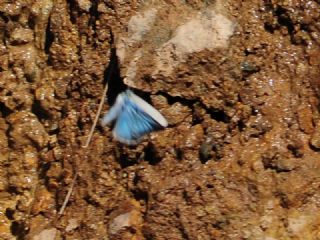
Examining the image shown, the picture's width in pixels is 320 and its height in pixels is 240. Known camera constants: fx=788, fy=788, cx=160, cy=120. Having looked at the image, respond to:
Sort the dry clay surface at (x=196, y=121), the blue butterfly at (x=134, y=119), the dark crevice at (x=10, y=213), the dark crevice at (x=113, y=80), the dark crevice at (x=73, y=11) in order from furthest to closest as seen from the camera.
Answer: the dark crevice at (x=10, y=213)
the dark crevice at (x=73, y=11)
the dark crevice at (x=113, y=80)
the blue butterfly at (x=134, y=119)
the dry clay surface at (x=196, y=121)

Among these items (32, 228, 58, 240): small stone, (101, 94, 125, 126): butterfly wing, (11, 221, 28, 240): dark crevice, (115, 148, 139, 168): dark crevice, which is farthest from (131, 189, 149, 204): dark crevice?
(11, 221, 28, 240): dark crevice

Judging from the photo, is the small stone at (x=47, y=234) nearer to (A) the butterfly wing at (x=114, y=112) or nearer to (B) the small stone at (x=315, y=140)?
(A) the butterfly wing at (x=114, y=112)

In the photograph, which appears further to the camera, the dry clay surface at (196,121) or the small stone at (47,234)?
the small stone at (47,234)

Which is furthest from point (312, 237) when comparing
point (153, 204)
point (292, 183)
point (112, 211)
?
point (112, 211)

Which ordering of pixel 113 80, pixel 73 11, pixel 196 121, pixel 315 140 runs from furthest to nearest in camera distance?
pixel 73 11 → pixel 113 80 → pixel 196 121 → pixel 315 140

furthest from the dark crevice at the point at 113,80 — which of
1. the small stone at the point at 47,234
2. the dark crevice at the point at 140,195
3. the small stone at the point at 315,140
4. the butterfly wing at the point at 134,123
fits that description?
the small stone at the point at 315,140

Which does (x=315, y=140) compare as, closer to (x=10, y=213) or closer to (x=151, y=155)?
(x=151, y=155)

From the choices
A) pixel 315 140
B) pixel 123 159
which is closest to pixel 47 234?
pixel 123 159
